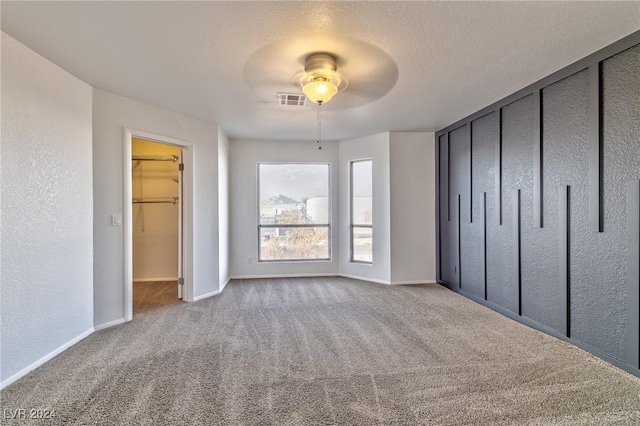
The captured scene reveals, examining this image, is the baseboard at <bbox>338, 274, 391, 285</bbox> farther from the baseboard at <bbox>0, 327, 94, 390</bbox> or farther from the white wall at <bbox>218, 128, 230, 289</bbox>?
the baseboard at <bbox>0, 327, 94, 390</bbox>

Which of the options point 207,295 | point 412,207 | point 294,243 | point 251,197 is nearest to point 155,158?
point 251,197

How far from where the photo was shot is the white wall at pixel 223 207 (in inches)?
174

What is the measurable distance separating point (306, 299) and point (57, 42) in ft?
11.7

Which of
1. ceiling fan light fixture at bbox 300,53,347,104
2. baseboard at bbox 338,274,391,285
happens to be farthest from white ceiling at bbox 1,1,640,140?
baseboard at bbox 338,274,391,285

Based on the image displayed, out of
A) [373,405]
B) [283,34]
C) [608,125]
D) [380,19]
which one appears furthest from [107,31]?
[608,125]

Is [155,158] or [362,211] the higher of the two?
[155,158]

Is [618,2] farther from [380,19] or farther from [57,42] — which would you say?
[57,42]

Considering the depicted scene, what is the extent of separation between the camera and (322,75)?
2426 millimetres

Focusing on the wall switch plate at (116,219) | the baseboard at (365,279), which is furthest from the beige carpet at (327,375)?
the baseboard at (365,279)

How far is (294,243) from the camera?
17.7ft

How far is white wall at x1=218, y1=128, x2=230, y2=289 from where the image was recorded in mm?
4410

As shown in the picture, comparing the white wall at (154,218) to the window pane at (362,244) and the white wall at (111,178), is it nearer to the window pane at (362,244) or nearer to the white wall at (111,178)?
the white wall at (111,178)

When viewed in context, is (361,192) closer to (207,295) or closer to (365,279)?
(365,279)

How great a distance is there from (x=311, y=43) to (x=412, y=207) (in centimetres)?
334
